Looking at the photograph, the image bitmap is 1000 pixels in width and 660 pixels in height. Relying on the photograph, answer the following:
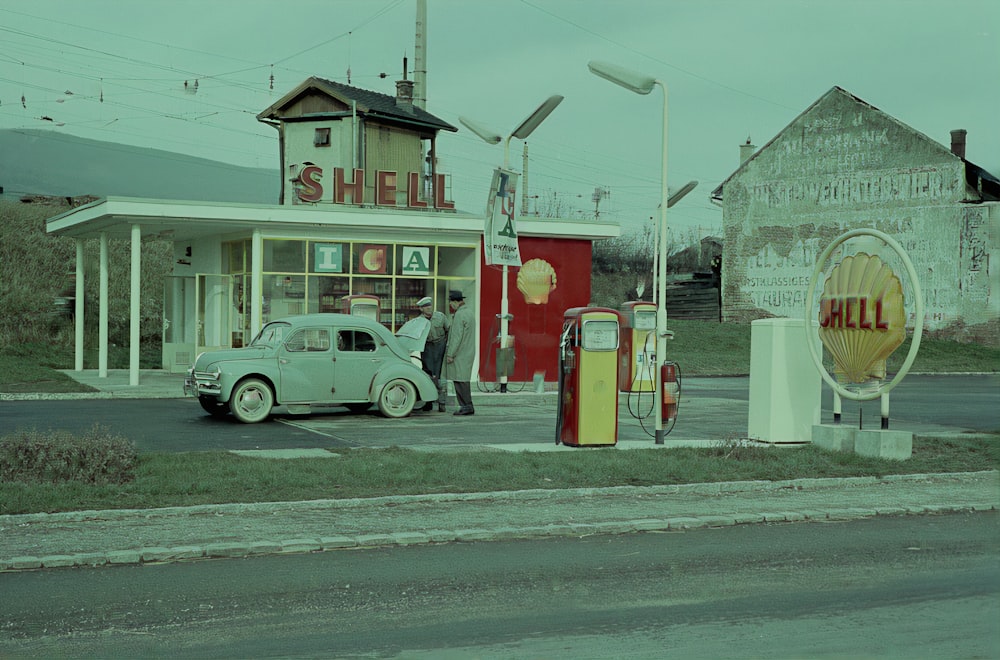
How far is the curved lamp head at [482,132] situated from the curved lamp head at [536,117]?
0.72 metres

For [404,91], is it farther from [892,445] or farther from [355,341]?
[892,445]

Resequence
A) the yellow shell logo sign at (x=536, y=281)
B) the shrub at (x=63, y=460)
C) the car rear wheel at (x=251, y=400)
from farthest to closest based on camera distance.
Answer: the yellow shell logo sign at (x=536, y=281), the car rear wheel at (x=251, y=400), the shrub at (x=63, y=460)

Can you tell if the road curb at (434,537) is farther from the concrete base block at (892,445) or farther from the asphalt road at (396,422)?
the asphalt road at (396,422)

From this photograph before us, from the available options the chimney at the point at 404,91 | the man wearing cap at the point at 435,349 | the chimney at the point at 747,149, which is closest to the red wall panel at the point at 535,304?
the man wearing cap at the point at 435,349

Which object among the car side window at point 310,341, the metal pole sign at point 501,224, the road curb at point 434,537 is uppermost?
the metal pole sign at point 501,224

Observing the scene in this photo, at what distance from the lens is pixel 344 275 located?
26.4m

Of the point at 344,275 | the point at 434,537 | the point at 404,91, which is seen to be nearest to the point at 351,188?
the point at 344,275

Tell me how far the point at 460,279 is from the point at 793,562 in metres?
20.3

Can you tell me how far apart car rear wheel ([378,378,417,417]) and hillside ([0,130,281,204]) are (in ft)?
110

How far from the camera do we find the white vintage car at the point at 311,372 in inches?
667

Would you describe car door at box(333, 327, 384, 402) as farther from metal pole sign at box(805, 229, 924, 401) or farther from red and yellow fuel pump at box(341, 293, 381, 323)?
red and yellow fuel pump at box(341, 293, 381, 323)

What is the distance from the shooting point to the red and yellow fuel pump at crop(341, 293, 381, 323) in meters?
25.7

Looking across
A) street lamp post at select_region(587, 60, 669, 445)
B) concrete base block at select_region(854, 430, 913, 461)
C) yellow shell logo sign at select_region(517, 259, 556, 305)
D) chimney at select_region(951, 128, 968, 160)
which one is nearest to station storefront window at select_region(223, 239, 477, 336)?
yellow shell logo sign at select_region(517, 259, 556, 305)

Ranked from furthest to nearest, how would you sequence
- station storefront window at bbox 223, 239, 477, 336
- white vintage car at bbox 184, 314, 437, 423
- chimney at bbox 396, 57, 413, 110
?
1. chimney at bbox 396, 57, 413, 110
2. station storefront window at bbox 223, 239, 477, 336
3. white vintage car at bbox 184, 314, 437, 423
